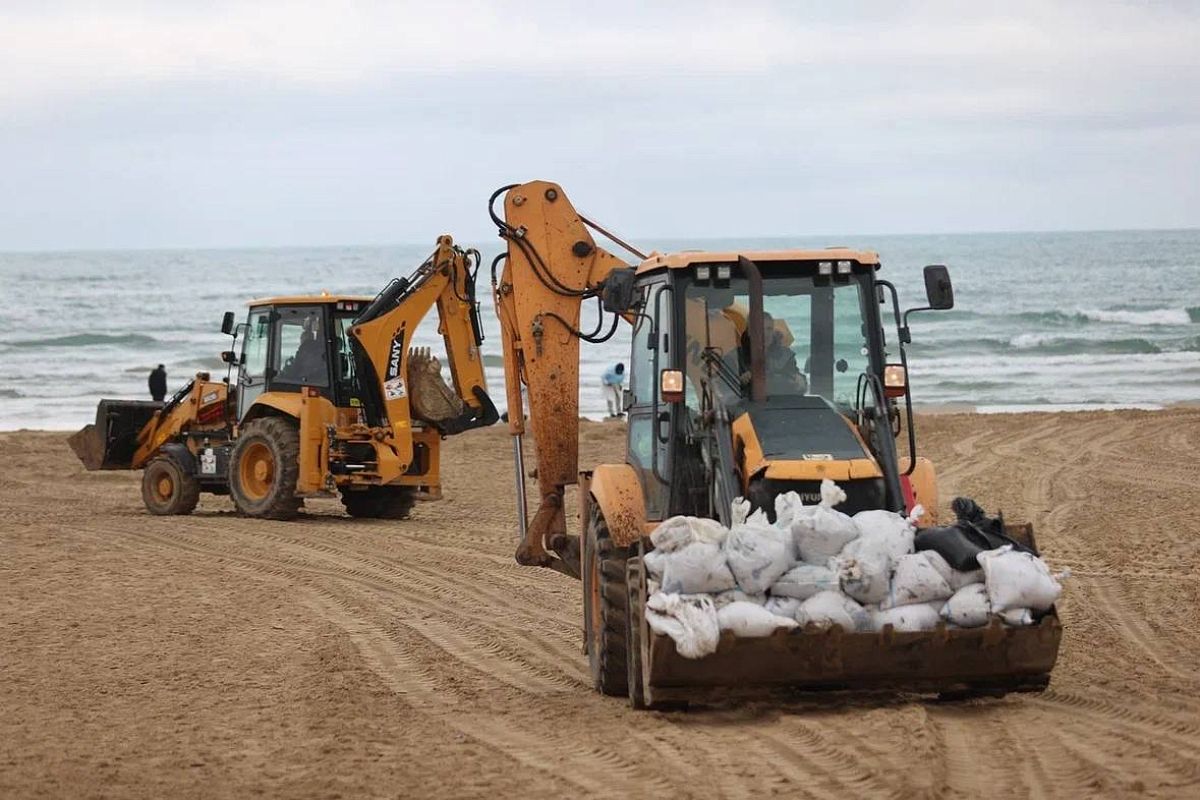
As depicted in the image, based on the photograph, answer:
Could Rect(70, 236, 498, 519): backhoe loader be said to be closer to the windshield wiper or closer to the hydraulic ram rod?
the hydraulic ram rod

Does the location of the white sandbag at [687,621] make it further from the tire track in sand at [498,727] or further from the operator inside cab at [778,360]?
the operator inside cab at [778,360]

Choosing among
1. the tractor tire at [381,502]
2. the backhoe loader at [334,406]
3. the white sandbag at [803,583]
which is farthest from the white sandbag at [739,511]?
the tractor tire at [381,502]

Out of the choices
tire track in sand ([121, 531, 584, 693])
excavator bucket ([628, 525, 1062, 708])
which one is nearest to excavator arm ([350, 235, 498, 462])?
tire track in sand ([121, 531, 584, 693])

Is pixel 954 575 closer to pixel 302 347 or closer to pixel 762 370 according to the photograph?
pixel 762 370

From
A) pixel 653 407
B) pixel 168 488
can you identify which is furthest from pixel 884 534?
pixel 168 488

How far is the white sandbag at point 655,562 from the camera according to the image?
804 centimetres

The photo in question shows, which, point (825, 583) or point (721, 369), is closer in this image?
point (825, 583)

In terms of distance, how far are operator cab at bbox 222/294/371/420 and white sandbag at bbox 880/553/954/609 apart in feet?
36.4

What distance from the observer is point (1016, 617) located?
7816 millimetres

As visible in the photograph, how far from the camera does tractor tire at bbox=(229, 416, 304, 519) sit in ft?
60.2

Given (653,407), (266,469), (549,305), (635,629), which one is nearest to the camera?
(635,629)

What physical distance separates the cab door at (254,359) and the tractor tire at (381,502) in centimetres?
149

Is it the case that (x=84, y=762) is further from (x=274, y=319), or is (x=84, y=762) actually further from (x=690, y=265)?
(x=274, y=319)

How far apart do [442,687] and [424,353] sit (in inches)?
342
